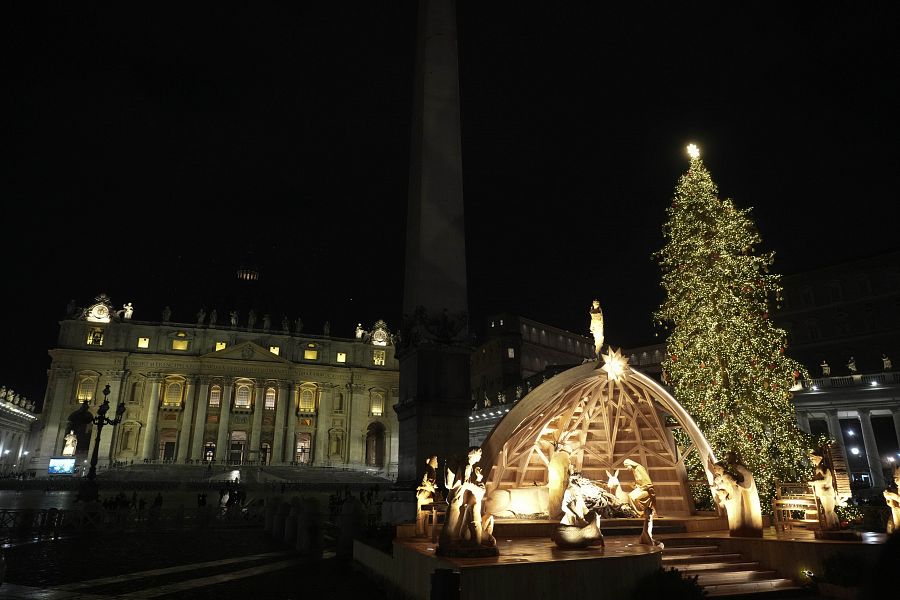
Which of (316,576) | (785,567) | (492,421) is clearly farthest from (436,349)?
(492,421)

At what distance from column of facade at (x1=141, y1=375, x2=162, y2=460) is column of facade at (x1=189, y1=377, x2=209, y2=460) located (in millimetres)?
4461

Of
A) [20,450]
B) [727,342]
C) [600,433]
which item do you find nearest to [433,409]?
[600,433]

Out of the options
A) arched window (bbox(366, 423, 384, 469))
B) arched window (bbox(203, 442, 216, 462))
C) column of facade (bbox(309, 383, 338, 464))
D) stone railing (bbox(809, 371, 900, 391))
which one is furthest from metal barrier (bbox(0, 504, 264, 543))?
arched window (bbox(366, 423, 384, 469))

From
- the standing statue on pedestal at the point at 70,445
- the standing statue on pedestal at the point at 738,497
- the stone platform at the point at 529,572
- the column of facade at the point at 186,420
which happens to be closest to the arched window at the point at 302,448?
the column of facade at the point at 186,420

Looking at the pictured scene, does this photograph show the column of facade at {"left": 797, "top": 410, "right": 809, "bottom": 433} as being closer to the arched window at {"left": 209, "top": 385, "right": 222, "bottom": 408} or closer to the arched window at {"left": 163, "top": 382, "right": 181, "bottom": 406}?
the arched window at {"left": 209, "top": 385, "right": 222, "bottom": 408}

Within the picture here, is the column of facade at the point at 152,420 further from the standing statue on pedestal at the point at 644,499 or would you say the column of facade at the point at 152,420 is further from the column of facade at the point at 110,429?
the standing statue on pedestal at the point at 644,499

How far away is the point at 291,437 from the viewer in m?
73.5

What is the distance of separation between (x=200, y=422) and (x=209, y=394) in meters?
3.97

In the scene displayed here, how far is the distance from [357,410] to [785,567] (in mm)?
71451

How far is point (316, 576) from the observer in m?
11.8

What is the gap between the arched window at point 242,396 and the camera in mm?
73544

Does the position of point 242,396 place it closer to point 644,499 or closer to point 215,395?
point 215,395

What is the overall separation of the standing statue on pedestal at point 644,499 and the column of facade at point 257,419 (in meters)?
64.1

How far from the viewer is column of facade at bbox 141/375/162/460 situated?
67.1 metres
